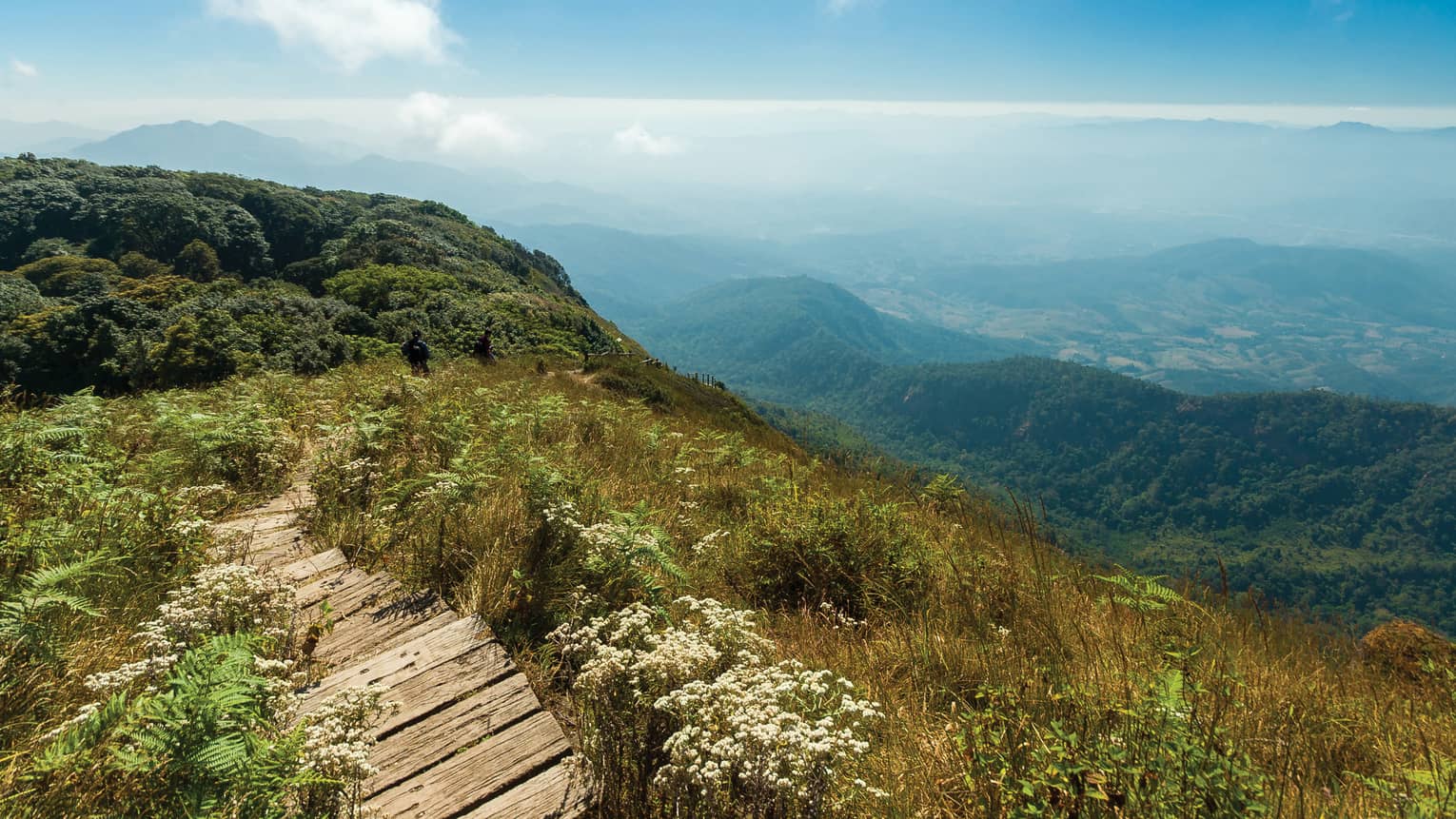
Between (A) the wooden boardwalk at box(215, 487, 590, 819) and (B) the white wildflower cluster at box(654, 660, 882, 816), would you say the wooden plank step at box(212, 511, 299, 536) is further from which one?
Result: (B) the white wildflower cluster at box(654, 660, 882, 816)

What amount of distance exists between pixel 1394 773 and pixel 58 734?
197 inches

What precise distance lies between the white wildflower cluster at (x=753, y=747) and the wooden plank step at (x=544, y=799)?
384 mm

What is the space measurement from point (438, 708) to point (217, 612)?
1.36m

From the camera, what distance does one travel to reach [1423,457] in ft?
425

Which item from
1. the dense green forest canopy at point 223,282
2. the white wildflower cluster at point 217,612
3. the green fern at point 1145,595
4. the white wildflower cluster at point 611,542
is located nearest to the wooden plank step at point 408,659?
the white wildflower cluster at point 217,612

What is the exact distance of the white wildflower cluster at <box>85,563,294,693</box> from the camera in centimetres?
284

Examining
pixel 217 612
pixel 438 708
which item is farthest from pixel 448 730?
pixel 217 612

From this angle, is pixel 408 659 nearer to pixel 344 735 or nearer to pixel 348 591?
pixel 344 735

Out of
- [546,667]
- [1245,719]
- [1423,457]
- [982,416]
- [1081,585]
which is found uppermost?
[1245,719]

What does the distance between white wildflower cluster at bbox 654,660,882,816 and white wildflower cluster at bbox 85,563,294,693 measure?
91.4 inches

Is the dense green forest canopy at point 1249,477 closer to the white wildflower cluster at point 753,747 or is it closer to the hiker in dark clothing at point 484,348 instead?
the hiker in dark clothing at point 484,348

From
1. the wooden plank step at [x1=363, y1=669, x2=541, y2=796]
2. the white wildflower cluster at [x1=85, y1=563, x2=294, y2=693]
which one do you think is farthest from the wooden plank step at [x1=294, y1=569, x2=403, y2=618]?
the wooden plank step at [x1=363, y1=669, x2=541, y2=796]

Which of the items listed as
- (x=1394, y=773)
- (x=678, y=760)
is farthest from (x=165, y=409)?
(x=1394, y=773)

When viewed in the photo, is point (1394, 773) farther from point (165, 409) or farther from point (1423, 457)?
point (1423, 457)
